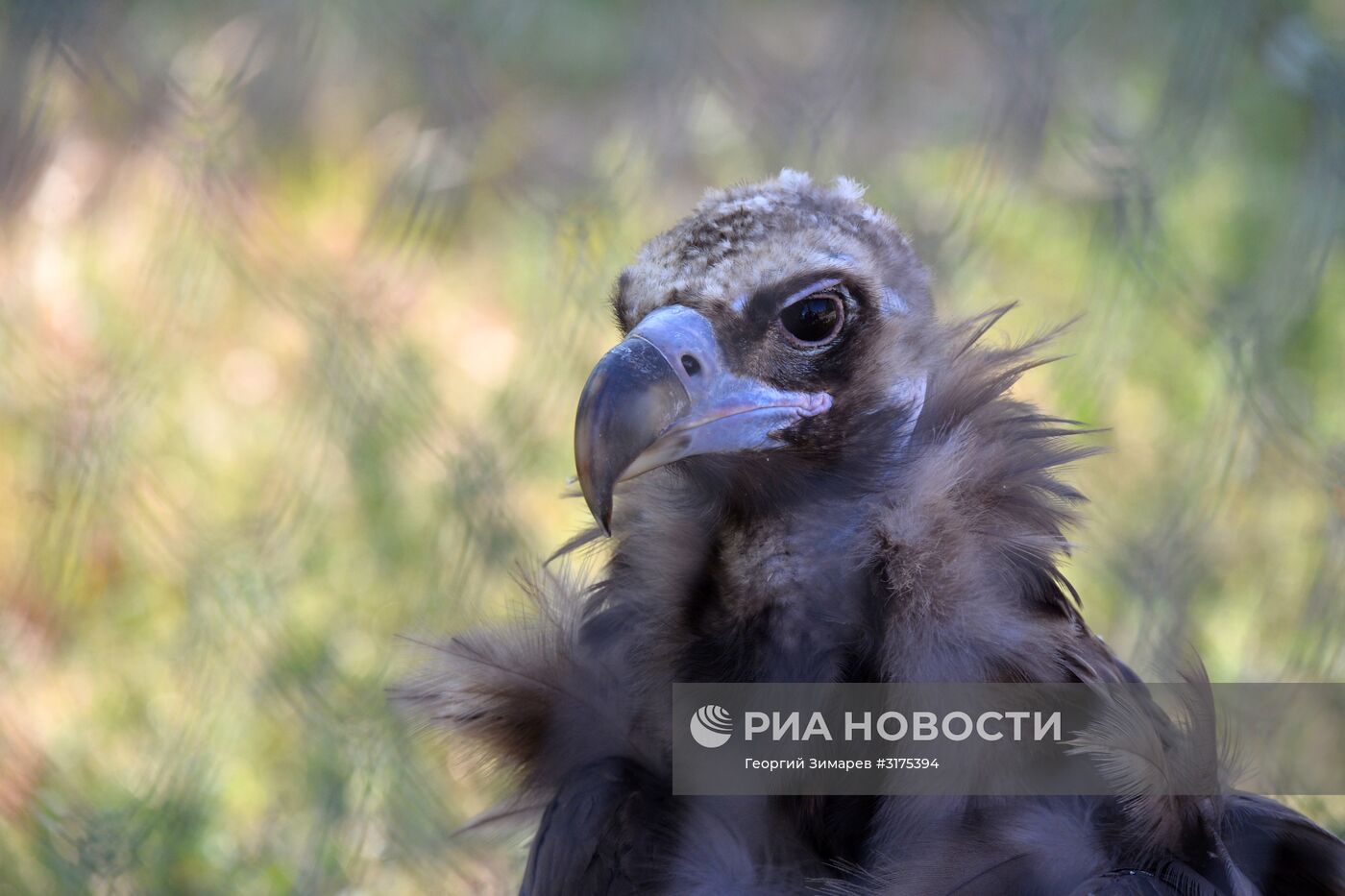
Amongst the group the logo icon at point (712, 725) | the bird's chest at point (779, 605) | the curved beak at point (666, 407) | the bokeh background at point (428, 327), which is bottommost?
the logo icon at point (712, 725)

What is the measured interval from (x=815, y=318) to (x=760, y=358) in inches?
2.5

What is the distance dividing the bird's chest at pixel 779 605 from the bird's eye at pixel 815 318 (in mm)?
150

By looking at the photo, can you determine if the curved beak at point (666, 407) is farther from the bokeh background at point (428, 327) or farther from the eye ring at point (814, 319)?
the bokeh background at point (428, 327)

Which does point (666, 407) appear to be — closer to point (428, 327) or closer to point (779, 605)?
point (779, 605)

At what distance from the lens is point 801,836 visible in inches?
41.2

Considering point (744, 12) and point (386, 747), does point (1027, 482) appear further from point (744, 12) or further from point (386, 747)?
point (744, 12)

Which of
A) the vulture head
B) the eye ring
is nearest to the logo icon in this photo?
the vulture head

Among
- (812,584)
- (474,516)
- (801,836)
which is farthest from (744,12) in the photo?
(801,836)

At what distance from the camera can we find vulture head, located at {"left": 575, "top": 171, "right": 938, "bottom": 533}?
101 centimetres

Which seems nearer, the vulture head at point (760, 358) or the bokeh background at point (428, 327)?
the vulture head at point (760, 358)

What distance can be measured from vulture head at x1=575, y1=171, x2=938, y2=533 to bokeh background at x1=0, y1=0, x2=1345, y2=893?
39 centimetres

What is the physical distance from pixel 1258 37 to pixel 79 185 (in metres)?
1.77

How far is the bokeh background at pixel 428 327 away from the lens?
164cm

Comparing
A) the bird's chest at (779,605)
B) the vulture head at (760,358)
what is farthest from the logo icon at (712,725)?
the vulture head at (760,358)
